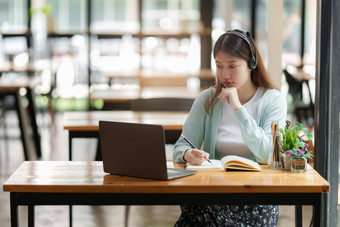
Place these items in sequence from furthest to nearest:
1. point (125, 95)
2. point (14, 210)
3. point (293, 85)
Answer: point (293, 85), point (125, 95), point (14, 210)

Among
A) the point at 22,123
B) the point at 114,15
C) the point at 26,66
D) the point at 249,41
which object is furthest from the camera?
the point at 114,15

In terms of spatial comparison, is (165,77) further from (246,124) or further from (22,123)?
(246,124)

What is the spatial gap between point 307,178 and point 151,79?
18.5 feet

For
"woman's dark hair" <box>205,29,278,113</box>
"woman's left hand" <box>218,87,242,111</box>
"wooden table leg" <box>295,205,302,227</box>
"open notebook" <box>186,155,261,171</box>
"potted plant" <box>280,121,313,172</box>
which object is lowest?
"wooden table leg" <box>295,205,302,227</box>

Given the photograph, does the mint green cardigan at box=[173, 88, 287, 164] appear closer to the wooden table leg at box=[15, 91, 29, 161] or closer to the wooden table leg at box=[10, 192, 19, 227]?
the wooden table leg at box=[10, 192, 19, 227]

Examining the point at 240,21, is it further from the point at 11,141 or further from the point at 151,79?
the point at 11,141

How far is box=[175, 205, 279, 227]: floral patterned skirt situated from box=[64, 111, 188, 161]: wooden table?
133 cm

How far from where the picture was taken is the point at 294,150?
2496 millimetres

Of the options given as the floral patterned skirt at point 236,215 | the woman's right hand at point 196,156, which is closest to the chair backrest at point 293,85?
the floral patterned skirt at point 236,215

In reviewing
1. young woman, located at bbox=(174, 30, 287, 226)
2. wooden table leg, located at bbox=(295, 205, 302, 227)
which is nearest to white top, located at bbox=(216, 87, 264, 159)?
young woman, located at bbox=(174, 30, 287, 226)

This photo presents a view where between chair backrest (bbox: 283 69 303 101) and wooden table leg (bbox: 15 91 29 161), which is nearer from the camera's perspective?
wooden table leg (bbox: 15 91 29 161)

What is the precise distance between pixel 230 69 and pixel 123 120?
1.57 metres

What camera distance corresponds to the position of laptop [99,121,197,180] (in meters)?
2.28

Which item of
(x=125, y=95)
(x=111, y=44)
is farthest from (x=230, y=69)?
(x=111, y=44)
